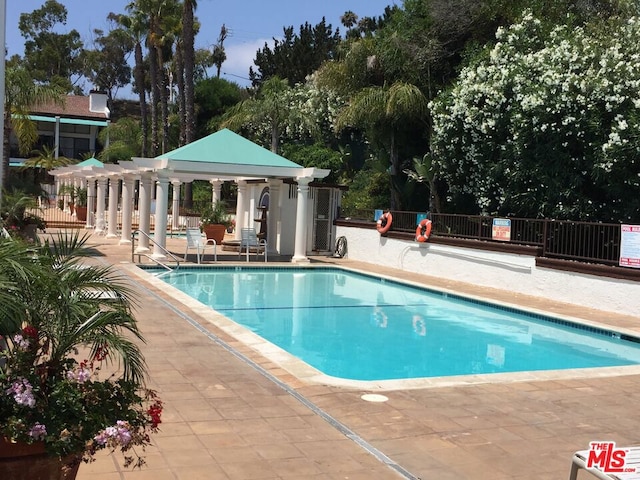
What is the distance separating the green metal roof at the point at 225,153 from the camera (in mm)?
18094

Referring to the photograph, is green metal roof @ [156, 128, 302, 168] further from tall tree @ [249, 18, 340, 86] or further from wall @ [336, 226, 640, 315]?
tall tree @ [249, 18, 340, 86]

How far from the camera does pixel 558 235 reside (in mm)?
14219

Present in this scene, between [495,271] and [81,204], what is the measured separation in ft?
79.3

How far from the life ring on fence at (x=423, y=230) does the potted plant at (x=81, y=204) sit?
796 inches

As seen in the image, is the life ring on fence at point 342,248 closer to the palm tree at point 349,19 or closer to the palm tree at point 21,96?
the palm tree at point 21,96

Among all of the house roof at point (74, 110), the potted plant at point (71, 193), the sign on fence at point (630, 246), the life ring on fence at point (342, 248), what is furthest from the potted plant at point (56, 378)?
the house roof at point (74, 110)

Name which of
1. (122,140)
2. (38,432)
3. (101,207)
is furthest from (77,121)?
(38,432)

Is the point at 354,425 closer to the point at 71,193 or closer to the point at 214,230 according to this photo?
the point at 214,230

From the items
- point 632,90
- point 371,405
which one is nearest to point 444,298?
point 632,90

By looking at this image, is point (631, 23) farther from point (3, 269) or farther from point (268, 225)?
point (3, 269)

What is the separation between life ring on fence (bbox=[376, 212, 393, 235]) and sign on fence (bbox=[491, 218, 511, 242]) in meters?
4.04

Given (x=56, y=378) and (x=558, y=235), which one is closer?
(x=56, y=378)

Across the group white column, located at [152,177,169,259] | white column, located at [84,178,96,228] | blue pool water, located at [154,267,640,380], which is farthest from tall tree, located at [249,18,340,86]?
blue pool water, located at [154,267,640,380]

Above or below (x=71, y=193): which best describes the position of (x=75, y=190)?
above
